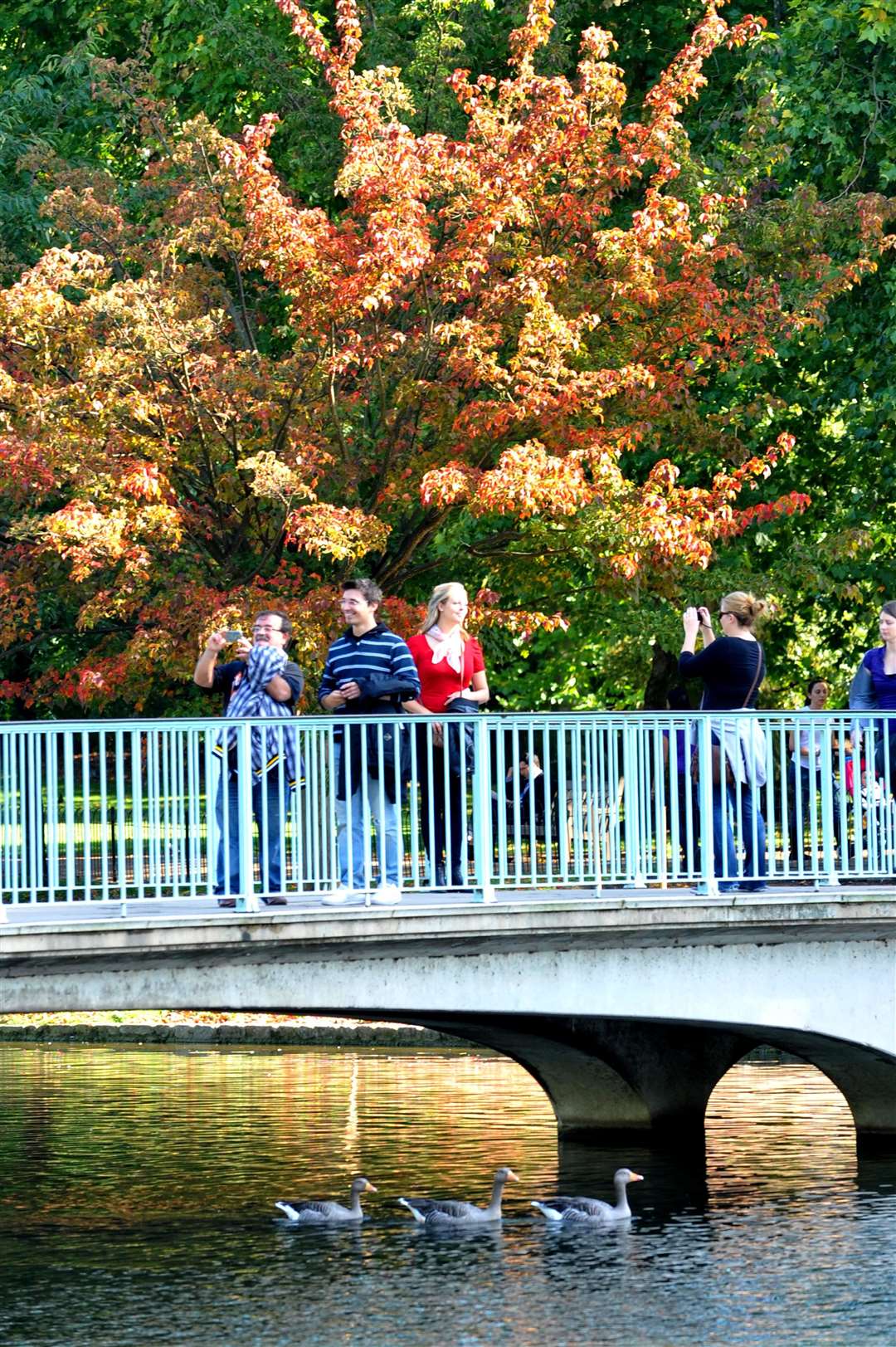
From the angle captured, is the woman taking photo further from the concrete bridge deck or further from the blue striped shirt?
the blue striped shirt

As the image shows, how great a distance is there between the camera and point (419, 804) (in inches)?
598

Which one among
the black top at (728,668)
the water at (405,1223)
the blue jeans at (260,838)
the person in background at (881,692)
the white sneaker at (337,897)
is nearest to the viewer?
the water at (405,1223)

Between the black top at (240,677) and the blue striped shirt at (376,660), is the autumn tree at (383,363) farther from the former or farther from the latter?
the blue striped shirt at (376,660)

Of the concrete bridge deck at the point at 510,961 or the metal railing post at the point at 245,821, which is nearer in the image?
the concrete bridge deck at the point at 510,961

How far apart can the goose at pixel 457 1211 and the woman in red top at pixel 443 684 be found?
2364mm

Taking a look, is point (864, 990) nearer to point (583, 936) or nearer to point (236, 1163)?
point (583, 936)

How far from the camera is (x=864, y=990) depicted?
16.5 metres

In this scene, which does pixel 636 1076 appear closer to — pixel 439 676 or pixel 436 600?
pixel 439 676

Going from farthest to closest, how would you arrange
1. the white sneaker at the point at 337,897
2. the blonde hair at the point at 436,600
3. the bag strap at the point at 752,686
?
the bag strap at the point at 752,686 → the blonde hair at the point at 436,600 → the white sneaker at the point at 337,897

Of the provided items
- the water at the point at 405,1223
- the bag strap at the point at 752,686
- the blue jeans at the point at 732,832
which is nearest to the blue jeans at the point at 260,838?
the water at the point at 405,1223

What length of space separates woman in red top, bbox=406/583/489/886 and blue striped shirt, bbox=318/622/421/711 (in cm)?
27

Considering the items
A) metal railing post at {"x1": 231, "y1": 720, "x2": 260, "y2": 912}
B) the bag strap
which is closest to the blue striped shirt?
metal railing post at {"x1": 231, "y1": 720, "x2": 260, "y2": 912}

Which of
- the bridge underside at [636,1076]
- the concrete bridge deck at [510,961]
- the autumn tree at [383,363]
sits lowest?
the bridge underside at [636,1076]

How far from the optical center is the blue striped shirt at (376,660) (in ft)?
49.2
